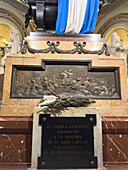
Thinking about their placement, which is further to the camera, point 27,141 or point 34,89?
point 34,89

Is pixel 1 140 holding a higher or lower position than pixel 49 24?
lower

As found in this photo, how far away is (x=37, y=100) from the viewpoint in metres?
2.84

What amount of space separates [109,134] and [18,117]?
1.41m

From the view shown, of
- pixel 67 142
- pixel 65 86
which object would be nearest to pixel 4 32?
pixel 65 86

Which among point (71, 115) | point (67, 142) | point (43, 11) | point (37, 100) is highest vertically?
point (43, 11)

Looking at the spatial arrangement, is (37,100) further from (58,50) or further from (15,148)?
(58,50)

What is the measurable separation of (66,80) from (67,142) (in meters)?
1.24

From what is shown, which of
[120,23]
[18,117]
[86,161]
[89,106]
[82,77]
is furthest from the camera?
[120,23]

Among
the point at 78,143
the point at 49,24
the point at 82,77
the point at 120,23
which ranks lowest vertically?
the point at 78,143

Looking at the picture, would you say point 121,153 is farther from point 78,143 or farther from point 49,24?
point 49,24

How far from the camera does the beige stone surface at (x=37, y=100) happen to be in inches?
108

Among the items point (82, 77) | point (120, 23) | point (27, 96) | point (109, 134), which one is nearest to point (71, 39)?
point (82, 77)

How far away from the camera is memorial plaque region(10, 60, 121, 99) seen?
2939mm

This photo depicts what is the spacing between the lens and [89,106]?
231 cm
